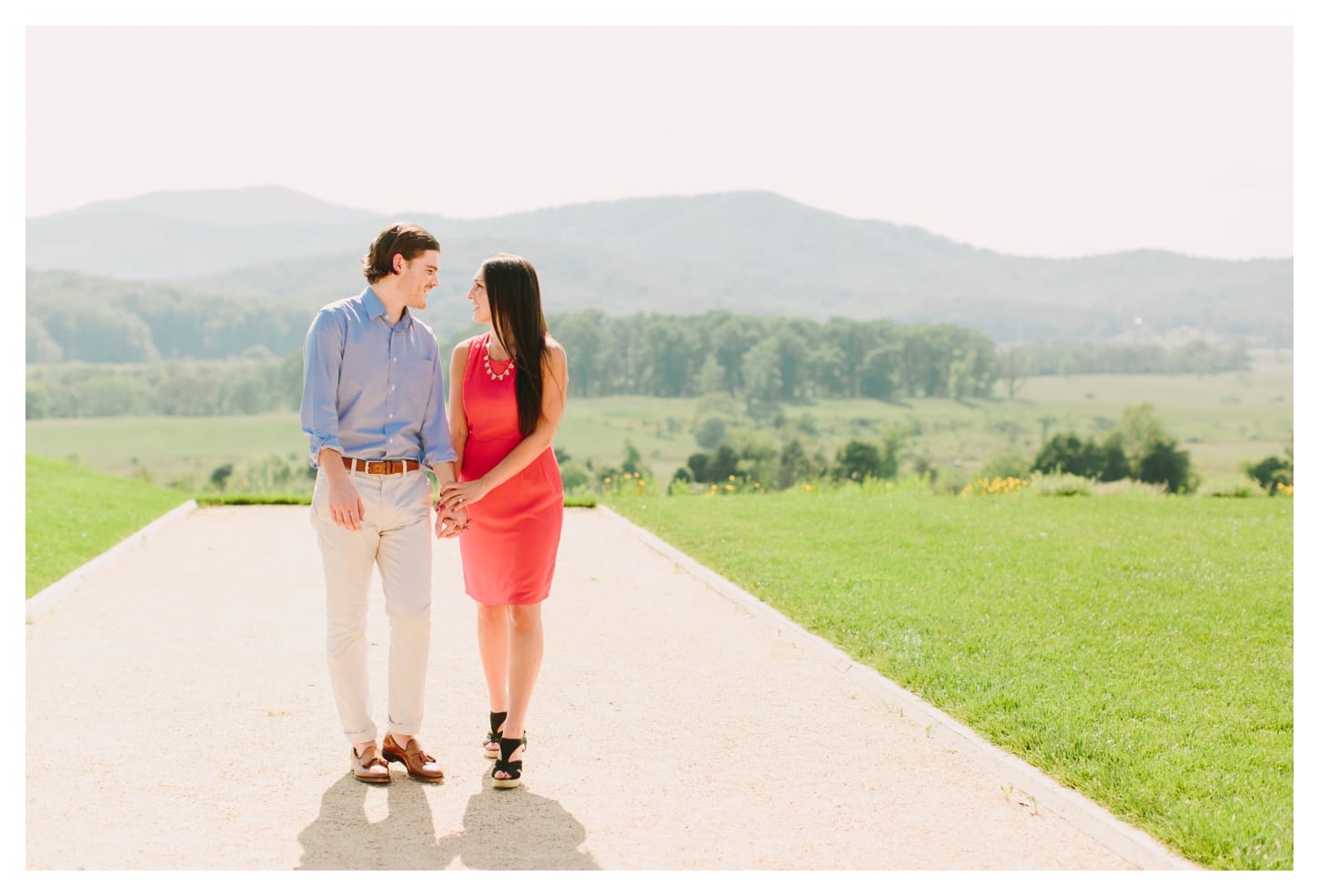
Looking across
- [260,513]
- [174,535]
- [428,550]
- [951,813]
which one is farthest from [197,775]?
[260,513]

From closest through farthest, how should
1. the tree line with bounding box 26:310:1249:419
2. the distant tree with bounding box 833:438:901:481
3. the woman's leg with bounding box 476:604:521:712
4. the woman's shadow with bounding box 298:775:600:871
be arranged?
the woman's shadow with bounding box 298:775:600:871 → the woman's leg with bounding box 476:604:521:712 → the distant tree with bounding box 833:438:901:481 → the tree line with bounding box 26:310:1249:419

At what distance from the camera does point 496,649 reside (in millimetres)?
5340

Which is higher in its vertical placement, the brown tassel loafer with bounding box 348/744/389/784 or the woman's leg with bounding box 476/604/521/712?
the woman's leg with bounding box 476/604/521/712

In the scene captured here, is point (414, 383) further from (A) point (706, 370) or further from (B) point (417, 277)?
(A) point (706, 370)

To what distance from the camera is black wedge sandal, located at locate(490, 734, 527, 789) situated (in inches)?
200

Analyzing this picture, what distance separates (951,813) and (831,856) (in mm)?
696

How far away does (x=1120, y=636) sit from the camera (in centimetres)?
795

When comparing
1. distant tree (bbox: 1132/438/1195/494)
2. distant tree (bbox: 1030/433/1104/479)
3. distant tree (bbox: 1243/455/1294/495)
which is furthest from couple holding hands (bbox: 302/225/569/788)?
distant tree (bbox: 1030/433/1104/479)

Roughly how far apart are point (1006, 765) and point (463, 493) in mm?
2524

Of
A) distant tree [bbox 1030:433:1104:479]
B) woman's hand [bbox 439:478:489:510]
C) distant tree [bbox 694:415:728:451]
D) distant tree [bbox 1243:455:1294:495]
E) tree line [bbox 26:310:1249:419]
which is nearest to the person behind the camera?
woman's hand [bbox 439:478:489:510]

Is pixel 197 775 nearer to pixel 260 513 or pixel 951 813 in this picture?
pixel 951 813

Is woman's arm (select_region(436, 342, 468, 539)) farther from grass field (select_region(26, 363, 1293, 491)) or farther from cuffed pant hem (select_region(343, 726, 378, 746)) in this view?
grass field (select_region(26, 363, 1293, 491))

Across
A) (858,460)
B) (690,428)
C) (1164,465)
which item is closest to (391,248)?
(1164,465)

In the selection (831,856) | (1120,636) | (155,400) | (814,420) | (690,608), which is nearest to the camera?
(831,856)
